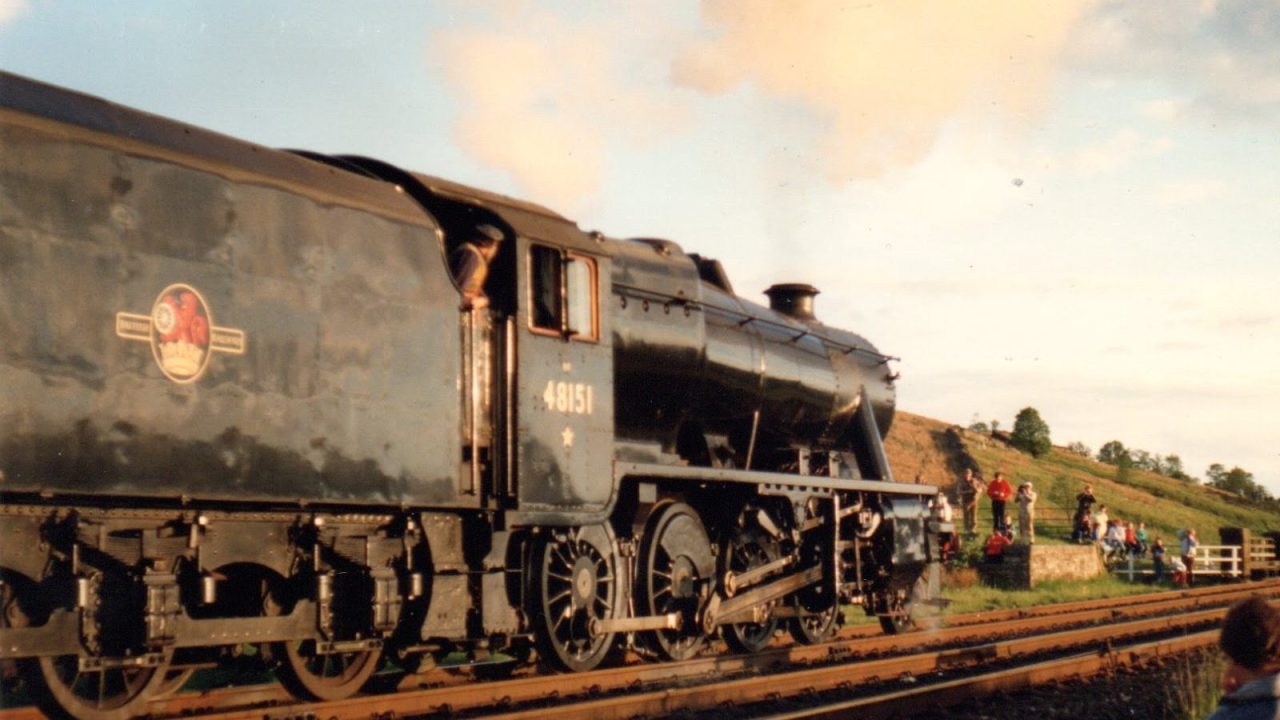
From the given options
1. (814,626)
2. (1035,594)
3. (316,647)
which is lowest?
(1035,594)

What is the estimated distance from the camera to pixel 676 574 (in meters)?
12.2

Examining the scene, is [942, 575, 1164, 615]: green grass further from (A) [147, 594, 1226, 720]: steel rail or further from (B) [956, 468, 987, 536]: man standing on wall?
(A) [147, 594, 1226, 720]: steel rail

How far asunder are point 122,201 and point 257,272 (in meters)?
0.96

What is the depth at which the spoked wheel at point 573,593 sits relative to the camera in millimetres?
10367

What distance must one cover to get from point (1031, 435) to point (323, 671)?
56.2 metres

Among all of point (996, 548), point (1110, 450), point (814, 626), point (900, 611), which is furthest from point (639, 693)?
point (1110, 450)

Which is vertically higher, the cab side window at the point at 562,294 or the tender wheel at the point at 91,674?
the cab side window at the point at 562,294

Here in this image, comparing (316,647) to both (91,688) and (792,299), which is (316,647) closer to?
(91,688)

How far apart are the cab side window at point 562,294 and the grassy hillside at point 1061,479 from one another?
121 ft

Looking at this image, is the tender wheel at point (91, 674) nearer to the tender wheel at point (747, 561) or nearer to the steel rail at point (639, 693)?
the steel rail at point (639, 693)

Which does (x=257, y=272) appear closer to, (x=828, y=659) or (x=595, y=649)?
(x=595, y=649)

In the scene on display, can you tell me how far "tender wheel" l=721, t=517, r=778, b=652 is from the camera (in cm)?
1330

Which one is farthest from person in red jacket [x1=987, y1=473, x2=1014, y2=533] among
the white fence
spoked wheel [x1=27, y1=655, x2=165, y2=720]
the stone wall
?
spoked wheel [x1=27, y1=655, x2=165, y2=720]

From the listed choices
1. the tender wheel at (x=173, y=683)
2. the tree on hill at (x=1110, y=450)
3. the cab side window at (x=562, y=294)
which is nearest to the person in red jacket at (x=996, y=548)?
the cab side window at (x=562, y=294)
